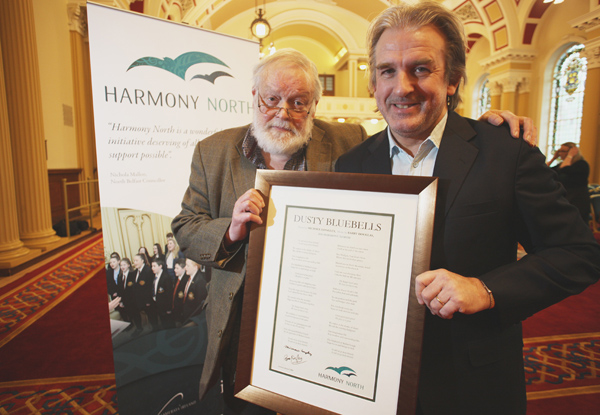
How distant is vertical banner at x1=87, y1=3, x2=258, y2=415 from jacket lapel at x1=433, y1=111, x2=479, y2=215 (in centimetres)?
181

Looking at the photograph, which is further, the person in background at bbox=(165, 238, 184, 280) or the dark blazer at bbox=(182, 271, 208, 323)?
the dark blazer at bbox=(182, 271, 208, 323)

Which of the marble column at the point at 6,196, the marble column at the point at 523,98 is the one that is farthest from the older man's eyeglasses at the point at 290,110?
the marble column at the point at 523,98

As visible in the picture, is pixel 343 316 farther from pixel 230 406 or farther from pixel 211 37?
pixel 211 37

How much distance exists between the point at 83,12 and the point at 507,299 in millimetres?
10803

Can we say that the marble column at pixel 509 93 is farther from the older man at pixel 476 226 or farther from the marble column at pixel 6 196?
the marble column at pixel 6 196

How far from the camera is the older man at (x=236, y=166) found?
5.09 ft

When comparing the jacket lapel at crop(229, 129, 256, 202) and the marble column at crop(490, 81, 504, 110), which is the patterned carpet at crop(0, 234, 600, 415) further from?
the marble column at crop(490, 81, 504, 110)

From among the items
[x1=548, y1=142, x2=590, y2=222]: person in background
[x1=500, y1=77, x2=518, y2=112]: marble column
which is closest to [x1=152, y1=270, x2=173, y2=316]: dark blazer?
[x1=548, y1=142, x2=590, y2=222]: person in background

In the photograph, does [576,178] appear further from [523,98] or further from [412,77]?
[523,98]

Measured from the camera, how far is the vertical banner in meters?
2.20

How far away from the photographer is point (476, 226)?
116 cm

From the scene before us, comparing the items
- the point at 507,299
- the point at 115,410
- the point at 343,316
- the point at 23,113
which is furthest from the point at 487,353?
the point at 23,113

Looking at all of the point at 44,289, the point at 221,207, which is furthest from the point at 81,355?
the point at 221,207

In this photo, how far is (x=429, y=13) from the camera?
47.1 inches
